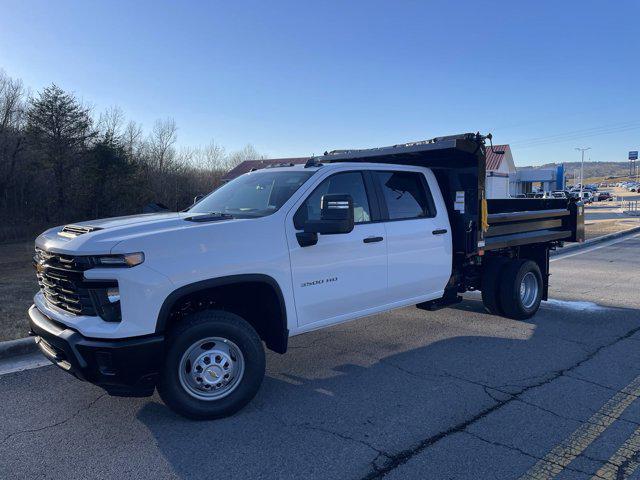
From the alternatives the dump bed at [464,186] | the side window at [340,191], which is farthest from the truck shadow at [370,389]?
the side window at [340,191]

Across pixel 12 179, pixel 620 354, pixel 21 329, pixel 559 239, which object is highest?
pixel 12 179

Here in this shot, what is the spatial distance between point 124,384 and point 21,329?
3.29 metres

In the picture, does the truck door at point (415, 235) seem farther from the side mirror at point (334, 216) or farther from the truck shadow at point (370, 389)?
the side mirror at point (334, 216)

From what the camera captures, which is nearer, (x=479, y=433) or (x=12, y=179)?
(x=479, y=433)

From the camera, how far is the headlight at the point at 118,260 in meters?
3.55

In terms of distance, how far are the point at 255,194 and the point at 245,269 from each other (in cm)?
120

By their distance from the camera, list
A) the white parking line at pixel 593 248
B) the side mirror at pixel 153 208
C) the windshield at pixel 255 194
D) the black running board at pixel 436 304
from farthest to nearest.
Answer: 1. the white parking line at pixel 593 248
2. the black running board at pixel 436 304
3. the side mirror at pixel 153 208
4. the windshield at pixel 255 194

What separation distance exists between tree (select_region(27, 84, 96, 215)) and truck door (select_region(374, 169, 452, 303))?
27637 mm

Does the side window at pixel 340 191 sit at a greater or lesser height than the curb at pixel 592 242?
greater

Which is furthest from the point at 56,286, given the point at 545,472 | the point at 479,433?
the point at 545,472

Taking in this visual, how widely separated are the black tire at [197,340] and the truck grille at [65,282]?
0.65 metres

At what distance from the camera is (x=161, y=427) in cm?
390

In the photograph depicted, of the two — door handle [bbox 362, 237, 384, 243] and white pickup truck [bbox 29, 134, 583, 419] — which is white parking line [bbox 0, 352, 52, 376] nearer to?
white pickup truck [bbox 29, 134, 583, 419]

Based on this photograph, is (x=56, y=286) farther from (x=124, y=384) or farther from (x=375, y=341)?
(x=375, y=341)
